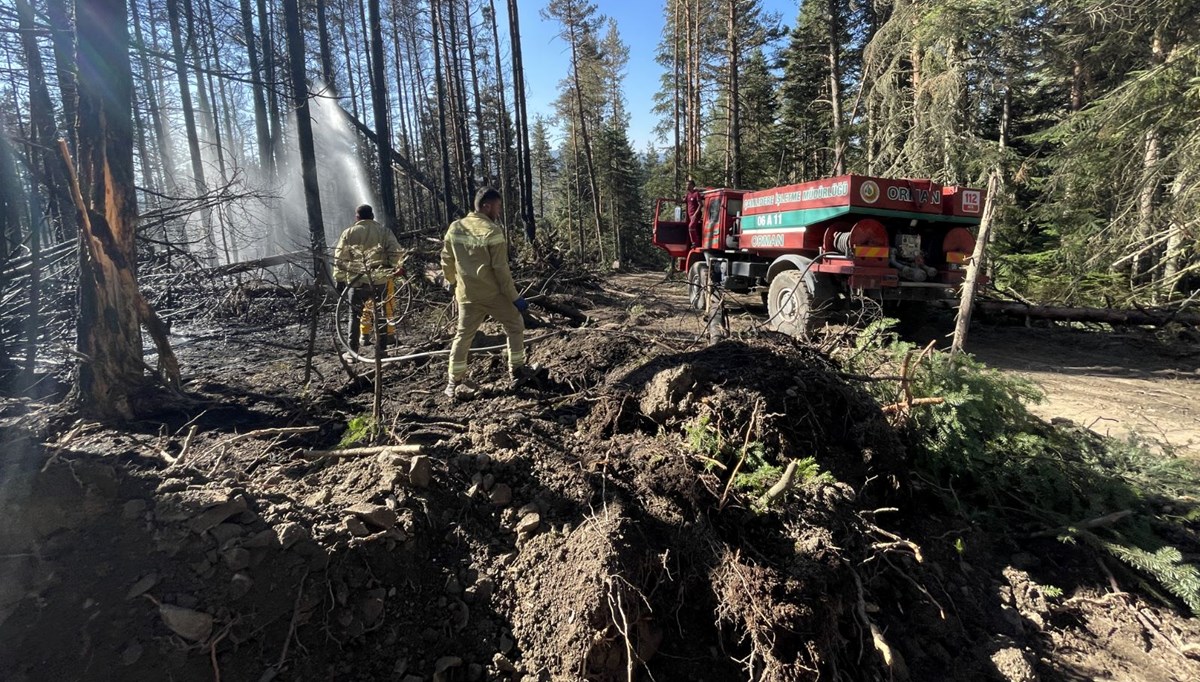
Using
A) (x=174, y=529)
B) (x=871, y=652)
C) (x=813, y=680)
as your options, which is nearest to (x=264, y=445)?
(x=174, y=529)

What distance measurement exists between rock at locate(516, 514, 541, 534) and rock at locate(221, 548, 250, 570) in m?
1.27

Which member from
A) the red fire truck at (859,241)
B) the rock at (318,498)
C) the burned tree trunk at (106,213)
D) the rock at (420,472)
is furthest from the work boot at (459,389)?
the red fire truck at (859,241)

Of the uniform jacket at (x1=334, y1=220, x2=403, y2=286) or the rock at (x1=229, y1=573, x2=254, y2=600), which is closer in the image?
the rock at (x1=229, y1=573, x2=254, y2=600)

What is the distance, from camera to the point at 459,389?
4617mm

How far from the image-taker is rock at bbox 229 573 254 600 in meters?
2.43

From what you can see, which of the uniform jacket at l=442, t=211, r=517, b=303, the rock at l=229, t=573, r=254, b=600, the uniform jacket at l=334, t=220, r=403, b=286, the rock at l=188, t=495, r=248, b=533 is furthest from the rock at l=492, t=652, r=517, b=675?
the uniform jacket at l=334, t=220, r=403, b=286

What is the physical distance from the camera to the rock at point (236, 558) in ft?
8.23

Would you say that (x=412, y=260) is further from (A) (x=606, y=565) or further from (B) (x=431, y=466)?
(A) (x=606, y=565)

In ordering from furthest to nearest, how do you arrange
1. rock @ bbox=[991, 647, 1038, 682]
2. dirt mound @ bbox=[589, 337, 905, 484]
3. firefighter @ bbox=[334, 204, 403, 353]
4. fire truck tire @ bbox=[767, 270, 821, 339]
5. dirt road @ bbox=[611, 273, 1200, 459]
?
fire truck tire @ bbox=[767, 270, 821, 339], firefighter @ bbox=[334, 204, 403, 353], dirt road @ bbox=[611, 273, 1200, 459], dirt mound @ bbox=[589, 337, 905, 484], rock @ bbox=[991, 647, 1038, 682]

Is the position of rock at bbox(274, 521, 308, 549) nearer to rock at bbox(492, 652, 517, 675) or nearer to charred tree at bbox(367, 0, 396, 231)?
rock at bbox(492, 652, 517, 675)

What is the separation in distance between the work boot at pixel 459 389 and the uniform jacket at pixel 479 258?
73 cm

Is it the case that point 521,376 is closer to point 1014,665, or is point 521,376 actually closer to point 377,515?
point 377,515

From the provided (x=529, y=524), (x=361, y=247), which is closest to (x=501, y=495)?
(x=529, y=524)

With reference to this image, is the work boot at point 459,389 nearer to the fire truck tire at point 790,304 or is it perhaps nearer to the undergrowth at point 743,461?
the undergrowth at point 743,461
